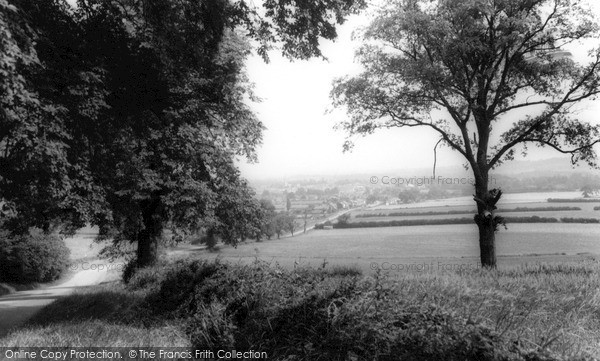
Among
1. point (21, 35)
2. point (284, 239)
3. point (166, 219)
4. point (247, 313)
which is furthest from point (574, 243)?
point (21, 35)

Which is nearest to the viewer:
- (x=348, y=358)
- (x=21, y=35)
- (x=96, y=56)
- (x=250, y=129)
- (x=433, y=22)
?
(x=348, y=358)

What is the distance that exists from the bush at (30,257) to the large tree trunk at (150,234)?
12026mm

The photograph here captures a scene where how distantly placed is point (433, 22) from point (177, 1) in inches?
392

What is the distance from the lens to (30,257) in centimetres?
3094

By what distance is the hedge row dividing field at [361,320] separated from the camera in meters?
5.61

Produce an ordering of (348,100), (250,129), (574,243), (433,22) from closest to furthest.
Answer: (433,22) < (348,100) < (250,129) < (574,243)

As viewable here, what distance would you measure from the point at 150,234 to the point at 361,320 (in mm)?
17562

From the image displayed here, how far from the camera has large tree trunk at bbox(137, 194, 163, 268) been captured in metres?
21.5

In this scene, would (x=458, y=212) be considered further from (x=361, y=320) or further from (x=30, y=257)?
(x=361, y=320)

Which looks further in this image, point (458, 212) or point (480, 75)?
point (458, 212)

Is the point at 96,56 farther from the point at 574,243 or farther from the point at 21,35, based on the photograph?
the point at 574,243

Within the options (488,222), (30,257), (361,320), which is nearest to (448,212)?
(488,222)

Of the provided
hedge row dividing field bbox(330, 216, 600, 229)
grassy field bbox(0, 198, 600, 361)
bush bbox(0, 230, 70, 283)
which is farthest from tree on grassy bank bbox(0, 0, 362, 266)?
hedge row dividing field bbox(330, 216, 600, 229)

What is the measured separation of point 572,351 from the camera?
535 centimetres
